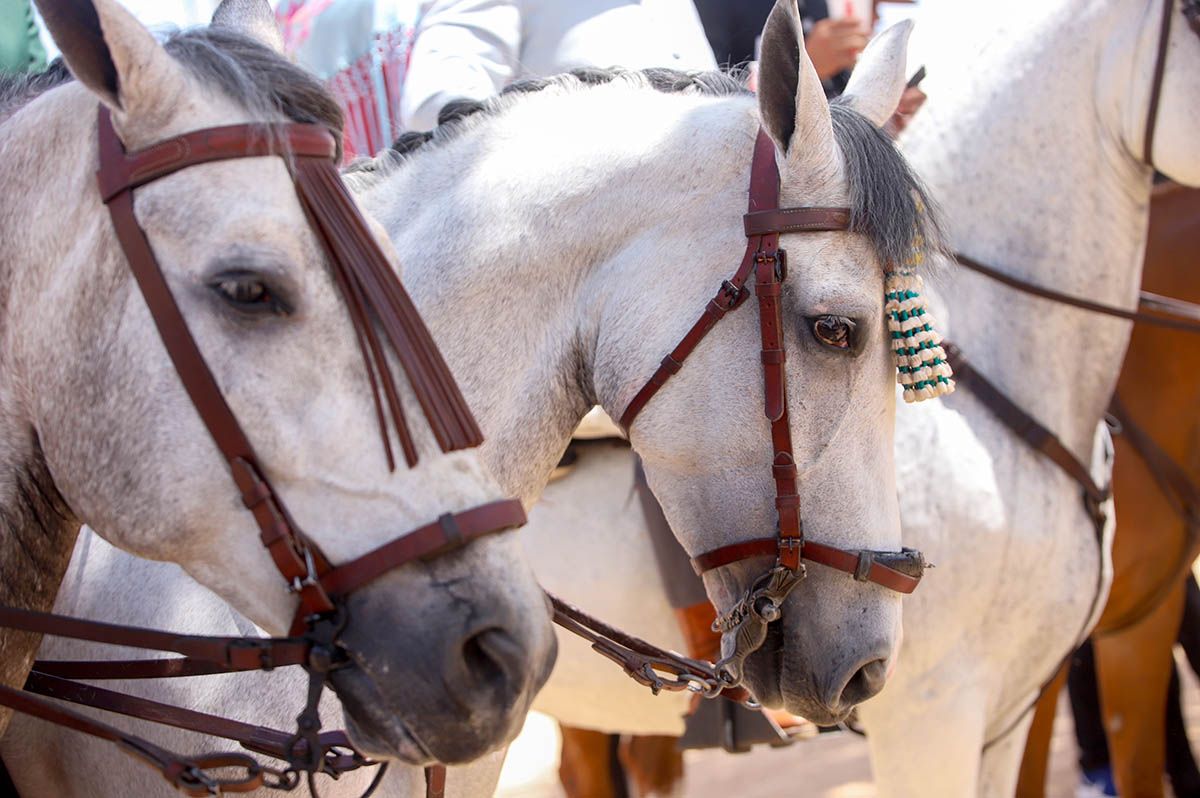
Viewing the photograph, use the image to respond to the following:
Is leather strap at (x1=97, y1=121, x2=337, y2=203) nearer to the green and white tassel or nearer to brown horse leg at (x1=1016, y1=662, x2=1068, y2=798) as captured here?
the green and white tassel

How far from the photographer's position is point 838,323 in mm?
2045

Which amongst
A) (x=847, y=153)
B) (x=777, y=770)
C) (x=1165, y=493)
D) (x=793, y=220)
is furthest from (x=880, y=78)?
(x=777, y=770)

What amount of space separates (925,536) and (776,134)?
1.30 m

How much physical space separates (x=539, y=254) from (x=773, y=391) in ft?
1.48

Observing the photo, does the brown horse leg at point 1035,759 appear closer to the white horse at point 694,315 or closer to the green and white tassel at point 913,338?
the white horse at point 694,315

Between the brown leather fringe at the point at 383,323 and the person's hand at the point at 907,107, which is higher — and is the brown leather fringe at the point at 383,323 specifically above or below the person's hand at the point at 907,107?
above

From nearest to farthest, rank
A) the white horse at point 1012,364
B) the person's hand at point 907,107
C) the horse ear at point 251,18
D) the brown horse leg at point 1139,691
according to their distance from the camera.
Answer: the horse ear at point 251,18 → the white horse at point 1012,364 → the person's hand at point 907,107 → the brown horse leg at point 1139,691

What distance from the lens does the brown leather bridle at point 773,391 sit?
6.62ft

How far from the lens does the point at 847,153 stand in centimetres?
211

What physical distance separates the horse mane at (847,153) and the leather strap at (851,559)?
491mm

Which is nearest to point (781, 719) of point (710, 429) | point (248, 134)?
point (710, 429)

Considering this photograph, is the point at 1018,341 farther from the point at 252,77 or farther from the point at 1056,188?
the point at 252,77

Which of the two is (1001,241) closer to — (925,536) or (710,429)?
(925,536)

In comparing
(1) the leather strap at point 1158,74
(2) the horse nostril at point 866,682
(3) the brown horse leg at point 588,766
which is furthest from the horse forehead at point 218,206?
(3) the brown horse leg at point 588,766
